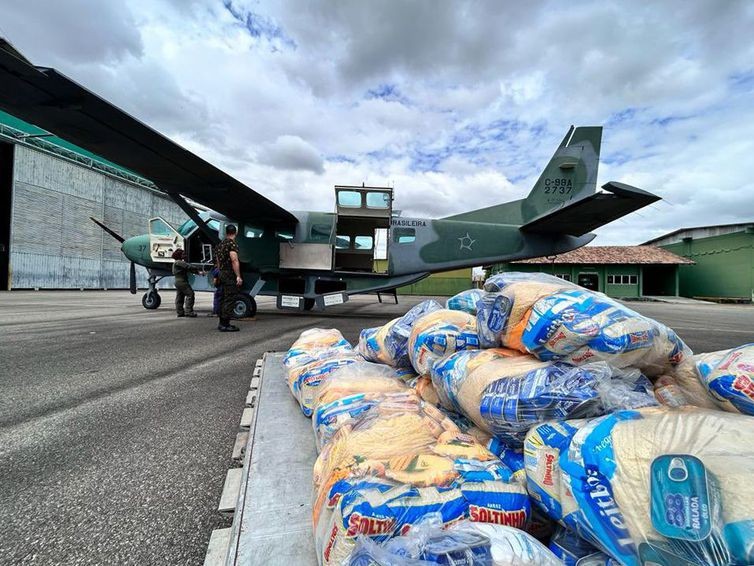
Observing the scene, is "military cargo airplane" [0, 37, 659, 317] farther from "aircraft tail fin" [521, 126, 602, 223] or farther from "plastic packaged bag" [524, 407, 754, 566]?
"plastic packaged bag" [524, 407, 754, 566]

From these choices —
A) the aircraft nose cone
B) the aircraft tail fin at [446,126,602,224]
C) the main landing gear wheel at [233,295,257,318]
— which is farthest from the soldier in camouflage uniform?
the aircraft tail fin at [446,126,602,224]

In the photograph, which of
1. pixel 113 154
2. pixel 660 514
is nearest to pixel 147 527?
pixel 660 514

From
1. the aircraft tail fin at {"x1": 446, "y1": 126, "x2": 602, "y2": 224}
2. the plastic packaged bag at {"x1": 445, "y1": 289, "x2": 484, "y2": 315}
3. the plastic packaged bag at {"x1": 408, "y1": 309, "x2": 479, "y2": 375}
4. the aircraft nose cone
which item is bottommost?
the plastic packaged bag at {"x1": 408, "y1": 309, "x2": 479, "y2": 375}

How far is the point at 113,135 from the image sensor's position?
211 inches

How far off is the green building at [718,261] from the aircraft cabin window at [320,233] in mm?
29793

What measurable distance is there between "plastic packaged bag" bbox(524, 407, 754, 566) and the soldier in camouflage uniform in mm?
5652

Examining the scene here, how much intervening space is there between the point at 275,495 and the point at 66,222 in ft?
92.5

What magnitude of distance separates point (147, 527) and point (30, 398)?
7.10 ft

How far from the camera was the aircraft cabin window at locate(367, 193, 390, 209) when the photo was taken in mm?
7676

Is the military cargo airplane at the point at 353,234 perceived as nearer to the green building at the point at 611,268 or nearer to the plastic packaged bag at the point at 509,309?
the plastic packaged bag at the point at 509,309

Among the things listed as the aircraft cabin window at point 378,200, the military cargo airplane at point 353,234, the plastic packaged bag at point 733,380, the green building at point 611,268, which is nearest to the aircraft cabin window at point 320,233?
the military cargo airplane at point 353,234

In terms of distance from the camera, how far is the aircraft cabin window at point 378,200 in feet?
25.2

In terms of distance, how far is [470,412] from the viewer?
123cm

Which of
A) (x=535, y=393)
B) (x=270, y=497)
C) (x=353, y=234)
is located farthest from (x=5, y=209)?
(x=535, y=393)
